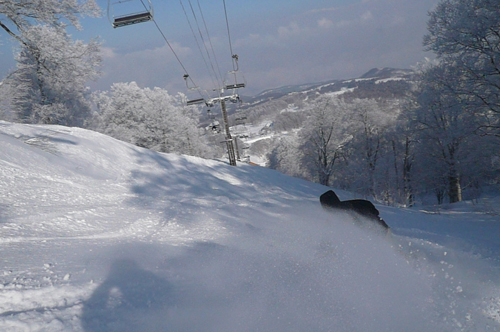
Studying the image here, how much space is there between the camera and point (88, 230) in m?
3.26

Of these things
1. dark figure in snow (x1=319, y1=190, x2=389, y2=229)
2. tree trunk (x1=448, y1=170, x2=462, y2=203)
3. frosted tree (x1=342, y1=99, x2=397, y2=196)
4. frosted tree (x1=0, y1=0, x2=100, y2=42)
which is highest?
frosted tree (x1=0, y1=0, x2=100, y2=42)

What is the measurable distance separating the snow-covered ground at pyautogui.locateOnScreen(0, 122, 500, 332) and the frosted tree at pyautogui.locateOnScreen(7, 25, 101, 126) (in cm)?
401

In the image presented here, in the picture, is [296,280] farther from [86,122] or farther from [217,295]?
[86,122]

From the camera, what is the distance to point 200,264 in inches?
112

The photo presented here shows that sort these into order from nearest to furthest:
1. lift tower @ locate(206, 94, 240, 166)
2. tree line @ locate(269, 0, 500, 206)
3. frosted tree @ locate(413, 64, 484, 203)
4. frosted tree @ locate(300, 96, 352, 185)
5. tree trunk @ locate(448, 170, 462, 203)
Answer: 1. tree line @ locate(269, 0, 500, 206)
2. frosted tree @ locate(413, 64, 484, 203)
3. tree trunk @ locate(448, 170, 462, 203)
4. lift tower @ locate(206, 94, 240, 166)
5. frosted tree @ locate(300, 96, 352, 185)

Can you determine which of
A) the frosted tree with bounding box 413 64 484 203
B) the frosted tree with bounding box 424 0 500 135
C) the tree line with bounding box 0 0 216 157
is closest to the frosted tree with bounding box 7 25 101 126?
the tree line with bounding box 0 0 216 157

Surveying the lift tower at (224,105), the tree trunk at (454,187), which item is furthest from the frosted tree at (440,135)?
the lift tower at (224,105)

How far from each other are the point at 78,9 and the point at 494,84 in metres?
13.5

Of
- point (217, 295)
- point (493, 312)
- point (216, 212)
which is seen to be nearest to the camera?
point (217, 295)

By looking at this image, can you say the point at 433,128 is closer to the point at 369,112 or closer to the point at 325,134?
the point at 369,112

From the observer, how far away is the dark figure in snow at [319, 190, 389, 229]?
18.0 ft

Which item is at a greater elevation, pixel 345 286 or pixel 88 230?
pixel 88 230

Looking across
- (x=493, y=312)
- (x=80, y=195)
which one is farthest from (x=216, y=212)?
(x=493, y=312)

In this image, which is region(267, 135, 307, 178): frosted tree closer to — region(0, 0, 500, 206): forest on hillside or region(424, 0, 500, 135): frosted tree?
region(0, 0, 500, 206): forest on hillside
